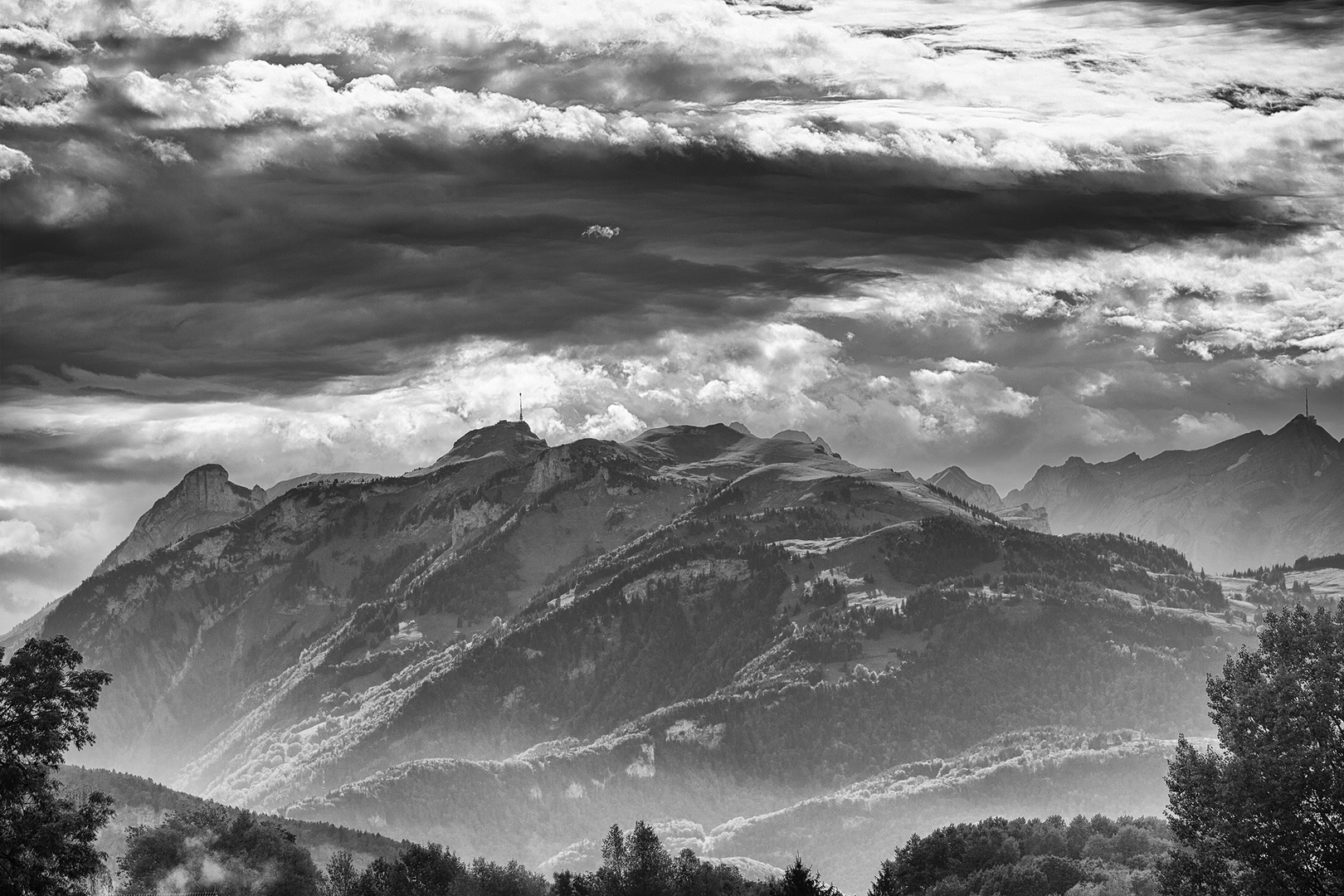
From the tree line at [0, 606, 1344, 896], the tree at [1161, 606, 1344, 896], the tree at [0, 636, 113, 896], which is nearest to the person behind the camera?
the tree at [0, 636, 113, 896]

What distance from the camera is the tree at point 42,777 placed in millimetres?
140000

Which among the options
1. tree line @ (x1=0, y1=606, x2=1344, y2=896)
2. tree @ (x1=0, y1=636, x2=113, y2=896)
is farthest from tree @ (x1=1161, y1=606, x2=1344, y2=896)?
tree @ (x1=0, y1=636, x2=113, y2=896)

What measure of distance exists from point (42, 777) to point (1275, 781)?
110903 millimetres

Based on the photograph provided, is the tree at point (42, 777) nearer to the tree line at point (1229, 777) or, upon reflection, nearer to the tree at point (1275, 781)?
the tree line at point (1229, 777)

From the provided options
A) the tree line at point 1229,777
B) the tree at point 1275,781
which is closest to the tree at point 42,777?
the tree line at point 1229,777

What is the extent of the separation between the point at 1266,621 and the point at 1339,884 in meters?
28.6

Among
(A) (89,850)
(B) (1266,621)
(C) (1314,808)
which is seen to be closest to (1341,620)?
(B) (1266,621)

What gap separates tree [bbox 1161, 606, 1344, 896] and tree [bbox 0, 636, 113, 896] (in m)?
103

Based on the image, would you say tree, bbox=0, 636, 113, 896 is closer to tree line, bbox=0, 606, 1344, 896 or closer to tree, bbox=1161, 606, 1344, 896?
tree line, bbox=0, 606, 1344, 896

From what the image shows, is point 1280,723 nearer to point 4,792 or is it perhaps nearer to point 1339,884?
point 1339,884

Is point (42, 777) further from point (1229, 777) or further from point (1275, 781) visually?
point (1275, 781)

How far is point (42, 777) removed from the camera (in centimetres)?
14475

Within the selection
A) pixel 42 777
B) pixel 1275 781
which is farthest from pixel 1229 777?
pixel 42 777

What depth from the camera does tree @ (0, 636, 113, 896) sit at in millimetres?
140000
